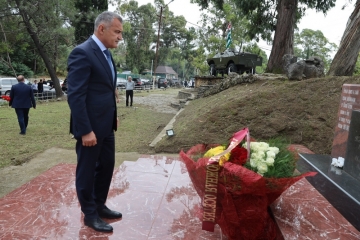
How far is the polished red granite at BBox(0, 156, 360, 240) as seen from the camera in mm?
2371

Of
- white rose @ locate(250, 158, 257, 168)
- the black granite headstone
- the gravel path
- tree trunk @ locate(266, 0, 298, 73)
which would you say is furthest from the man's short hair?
the gravel path

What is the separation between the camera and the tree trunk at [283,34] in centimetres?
1012

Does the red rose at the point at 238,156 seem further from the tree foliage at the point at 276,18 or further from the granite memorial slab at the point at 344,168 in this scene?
the tree foliage at the point at 276,18

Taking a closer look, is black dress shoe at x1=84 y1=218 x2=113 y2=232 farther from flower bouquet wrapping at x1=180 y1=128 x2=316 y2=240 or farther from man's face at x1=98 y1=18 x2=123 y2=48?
man's face at x1=98 y1=18 x2=123 y2=48

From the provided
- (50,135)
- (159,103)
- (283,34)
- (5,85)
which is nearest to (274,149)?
(50,135)

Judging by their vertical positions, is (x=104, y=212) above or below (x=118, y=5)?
below

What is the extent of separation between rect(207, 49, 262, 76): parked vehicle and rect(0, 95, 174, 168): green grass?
598 cm

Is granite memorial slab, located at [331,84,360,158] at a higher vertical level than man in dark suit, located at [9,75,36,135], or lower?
higher

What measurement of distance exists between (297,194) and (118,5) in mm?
23809

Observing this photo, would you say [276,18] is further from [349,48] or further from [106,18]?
[106,18]

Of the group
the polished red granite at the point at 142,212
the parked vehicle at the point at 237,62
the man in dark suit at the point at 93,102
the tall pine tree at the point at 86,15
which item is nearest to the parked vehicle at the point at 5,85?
the tall pine tree at the point at 86,15

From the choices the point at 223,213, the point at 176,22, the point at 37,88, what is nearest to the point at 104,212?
the point at 223,213

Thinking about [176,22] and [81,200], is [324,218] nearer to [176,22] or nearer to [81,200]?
[81,200]

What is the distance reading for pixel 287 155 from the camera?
237 cm
